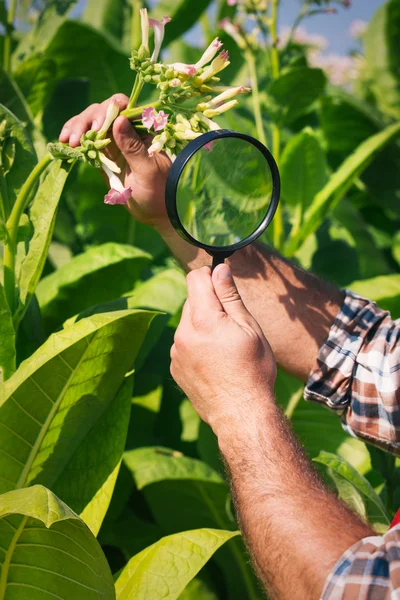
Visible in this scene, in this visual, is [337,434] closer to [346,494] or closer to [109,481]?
[346,494]

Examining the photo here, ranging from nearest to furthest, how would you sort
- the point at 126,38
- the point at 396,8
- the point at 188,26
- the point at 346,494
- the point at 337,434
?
the point at 346,494 < the point at 337,434 < the point at 188,26 < the point at 126,38 < the point at 396,8

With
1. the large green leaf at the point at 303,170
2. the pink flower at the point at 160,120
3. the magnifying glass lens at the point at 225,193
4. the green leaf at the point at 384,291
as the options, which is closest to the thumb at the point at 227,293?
the magnifying glass lens at the point at 225,193

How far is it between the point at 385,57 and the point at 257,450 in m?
3.62

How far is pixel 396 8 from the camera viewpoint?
377 centimetres

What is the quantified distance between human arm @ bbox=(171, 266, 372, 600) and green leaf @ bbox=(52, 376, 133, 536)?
177mm

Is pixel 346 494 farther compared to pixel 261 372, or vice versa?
pixel 346 494

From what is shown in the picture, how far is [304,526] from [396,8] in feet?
11.1

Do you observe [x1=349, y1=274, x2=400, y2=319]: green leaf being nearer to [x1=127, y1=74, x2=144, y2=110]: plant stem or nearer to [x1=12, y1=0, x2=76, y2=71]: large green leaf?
[x1=127, y1=74, x2=144, y2=110]: plant stem

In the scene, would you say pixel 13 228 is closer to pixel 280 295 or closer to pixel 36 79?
pixel 280 295

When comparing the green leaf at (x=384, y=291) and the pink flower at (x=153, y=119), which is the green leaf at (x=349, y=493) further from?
the pink flower at (x=153, y=119)

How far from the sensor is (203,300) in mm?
1235

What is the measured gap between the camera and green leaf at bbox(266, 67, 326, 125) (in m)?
2.16

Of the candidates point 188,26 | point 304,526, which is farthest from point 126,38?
point 304,526

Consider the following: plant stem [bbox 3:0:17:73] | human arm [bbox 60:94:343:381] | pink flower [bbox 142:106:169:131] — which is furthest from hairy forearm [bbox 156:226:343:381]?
plant stem [bbox 3:0:17:73]
